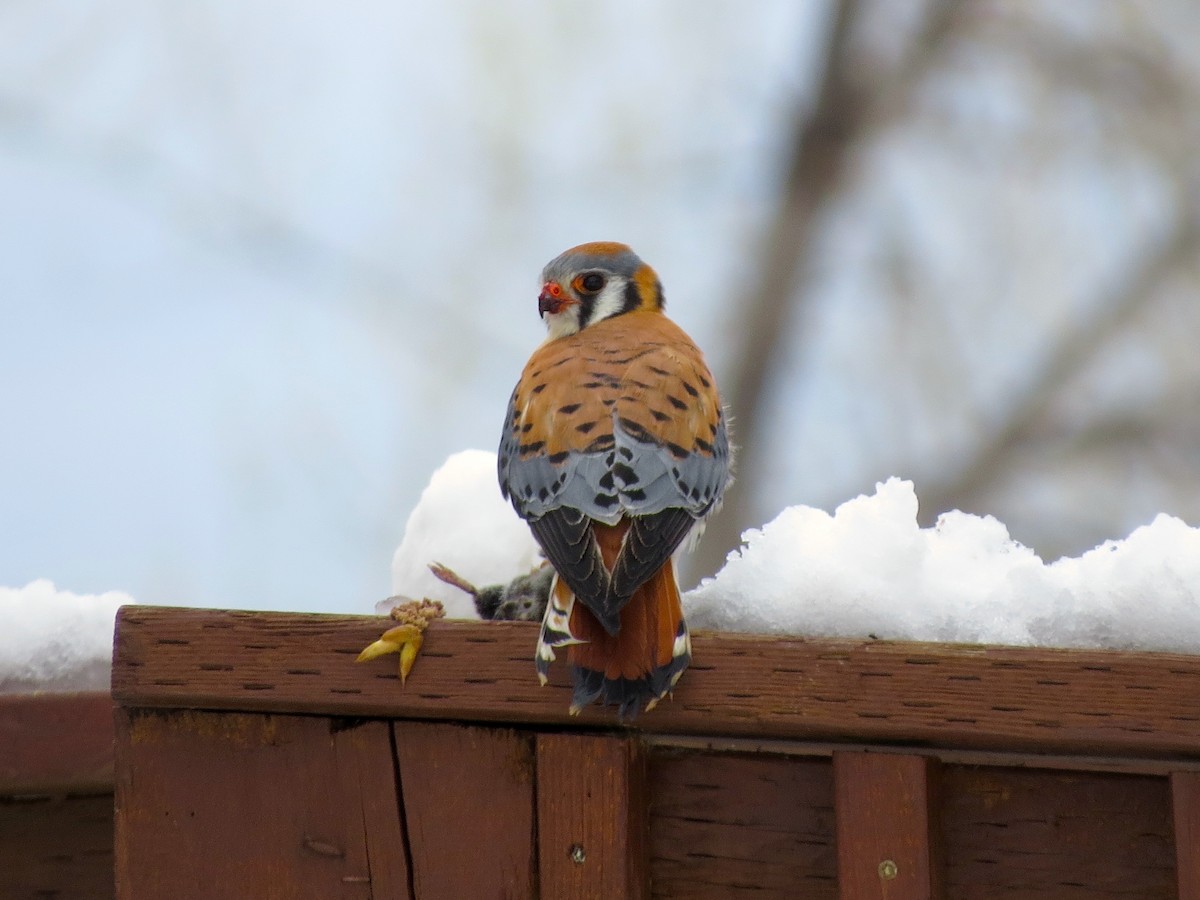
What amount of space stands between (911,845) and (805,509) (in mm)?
494

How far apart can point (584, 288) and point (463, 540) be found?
630 millimetres

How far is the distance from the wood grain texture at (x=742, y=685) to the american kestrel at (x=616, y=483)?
5 centimetres

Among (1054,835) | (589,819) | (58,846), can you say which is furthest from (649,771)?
(58,846)

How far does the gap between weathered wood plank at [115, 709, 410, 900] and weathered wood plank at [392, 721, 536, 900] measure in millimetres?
26

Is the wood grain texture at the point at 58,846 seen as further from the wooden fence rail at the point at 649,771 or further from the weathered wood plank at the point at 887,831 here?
the weathered wood plank at the point at 887,831

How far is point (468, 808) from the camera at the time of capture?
1.68m

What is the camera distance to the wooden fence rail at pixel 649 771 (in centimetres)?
153

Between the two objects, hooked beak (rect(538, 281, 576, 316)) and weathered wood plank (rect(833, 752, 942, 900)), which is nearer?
weathered wood plank (rect(833, 752, 942, 900))

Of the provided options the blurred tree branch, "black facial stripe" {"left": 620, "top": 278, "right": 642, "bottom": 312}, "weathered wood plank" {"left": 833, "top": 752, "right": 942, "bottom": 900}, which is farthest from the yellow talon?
the blurred tree branch

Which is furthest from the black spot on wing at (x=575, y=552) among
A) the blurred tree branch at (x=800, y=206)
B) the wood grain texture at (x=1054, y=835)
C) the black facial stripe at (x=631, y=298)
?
the blurred tree branch at (x=800, y=206)

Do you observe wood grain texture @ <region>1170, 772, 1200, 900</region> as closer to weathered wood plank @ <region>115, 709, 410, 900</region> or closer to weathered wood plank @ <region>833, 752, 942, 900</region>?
weathered wood plank @ <region>833, 752, 942, 900</region>

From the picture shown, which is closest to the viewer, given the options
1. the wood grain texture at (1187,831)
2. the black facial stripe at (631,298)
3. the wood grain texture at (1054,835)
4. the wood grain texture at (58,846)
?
the wood grain texture at (1187,831)

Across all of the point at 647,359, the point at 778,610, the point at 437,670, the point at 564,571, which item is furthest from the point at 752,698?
the point at 647,359

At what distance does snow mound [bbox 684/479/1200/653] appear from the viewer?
1.60 m
